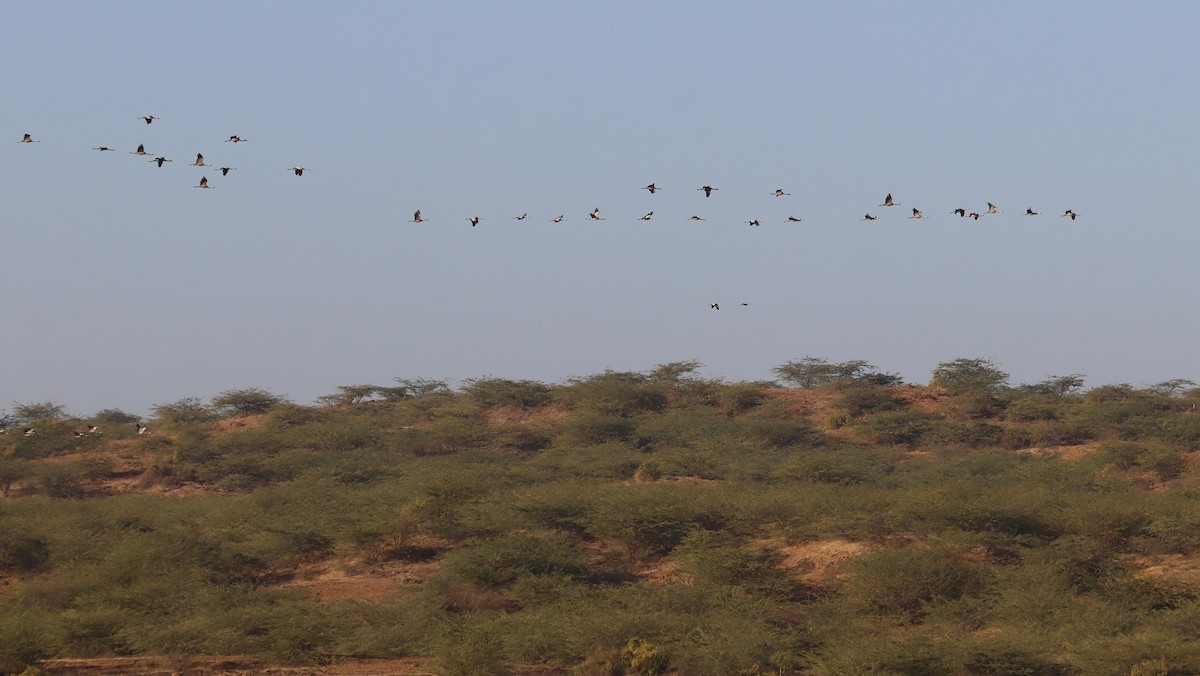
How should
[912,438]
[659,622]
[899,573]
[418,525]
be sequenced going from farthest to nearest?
[912,438]
[418,525]
[899,573]
[659,622]

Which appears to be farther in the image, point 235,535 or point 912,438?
point 912,438

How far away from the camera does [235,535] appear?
938 inches

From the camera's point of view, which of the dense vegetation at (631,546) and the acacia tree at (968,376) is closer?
the dense vegetation at (631,546)

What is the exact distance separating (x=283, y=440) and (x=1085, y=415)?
22509 millimetres

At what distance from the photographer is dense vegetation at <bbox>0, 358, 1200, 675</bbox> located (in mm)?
17141

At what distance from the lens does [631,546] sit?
894 inches

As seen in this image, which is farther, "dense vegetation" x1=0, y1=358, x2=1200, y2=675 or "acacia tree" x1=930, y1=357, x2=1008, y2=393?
"acacia tree" x1=930, y1=357, x2=1008, y2=393

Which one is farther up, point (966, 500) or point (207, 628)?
point (966, 500)

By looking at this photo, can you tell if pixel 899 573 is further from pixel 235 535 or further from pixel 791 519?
pixel 235 535

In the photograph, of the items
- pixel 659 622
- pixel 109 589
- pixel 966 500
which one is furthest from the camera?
pixel 966 500

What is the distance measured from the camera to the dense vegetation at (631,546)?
675 inches

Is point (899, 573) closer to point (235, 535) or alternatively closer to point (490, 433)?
point (235, 535)

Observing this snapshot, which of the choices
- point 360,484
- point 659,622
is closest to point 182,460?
point 360,484

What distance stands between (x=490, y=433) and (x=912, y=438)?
12.0 metres
